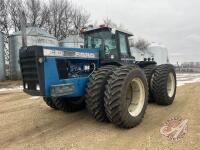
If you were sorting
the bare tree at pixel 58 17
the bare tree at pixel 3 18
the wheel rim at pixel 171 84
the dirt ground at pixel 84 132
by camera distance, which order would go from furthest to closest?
the bare tree at pixel 58 17 → the bare tree at pixel 3 18 → the wheel rim at pixel 171 84 → the dirt ground at pixel 84 132

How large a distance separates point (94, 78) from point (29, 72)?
1.48m

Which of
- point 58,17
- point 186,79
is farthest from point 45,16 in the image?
point 186,79

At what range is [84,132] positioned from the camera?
620cm

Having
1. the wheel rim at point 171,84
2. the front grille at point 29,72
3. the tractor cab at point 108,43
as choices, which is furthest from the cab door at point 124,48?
the front grille at point 29,72

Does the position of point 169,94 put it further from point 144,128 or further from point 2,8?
point 2,8

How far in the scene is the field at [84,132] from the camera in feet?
17.4

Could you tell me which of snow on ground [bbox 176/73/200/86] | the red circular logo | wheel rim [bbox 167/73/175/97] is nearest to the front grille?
the red circular logo

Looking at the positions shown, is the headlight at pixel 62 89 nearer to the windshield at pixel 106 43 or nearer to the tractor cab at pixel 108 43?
the tractor cab at pixel 108 43

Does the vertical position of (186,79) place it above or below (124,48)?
below

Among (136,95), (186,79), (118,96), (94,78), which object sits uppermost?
(94,78)

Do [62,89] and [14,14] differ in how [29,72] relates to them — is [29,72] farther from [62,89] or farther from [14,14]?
[14,14]

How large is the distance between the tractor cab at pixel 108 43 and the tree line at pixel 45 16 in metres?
28.7

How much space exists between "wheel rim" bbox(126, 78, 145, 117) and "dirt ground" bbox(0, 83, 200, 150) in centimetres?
46

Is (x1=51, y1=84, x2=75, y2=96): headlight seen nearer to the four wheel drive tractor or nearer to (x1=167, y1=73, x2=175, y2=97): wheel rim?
the four wheel drive tractor
